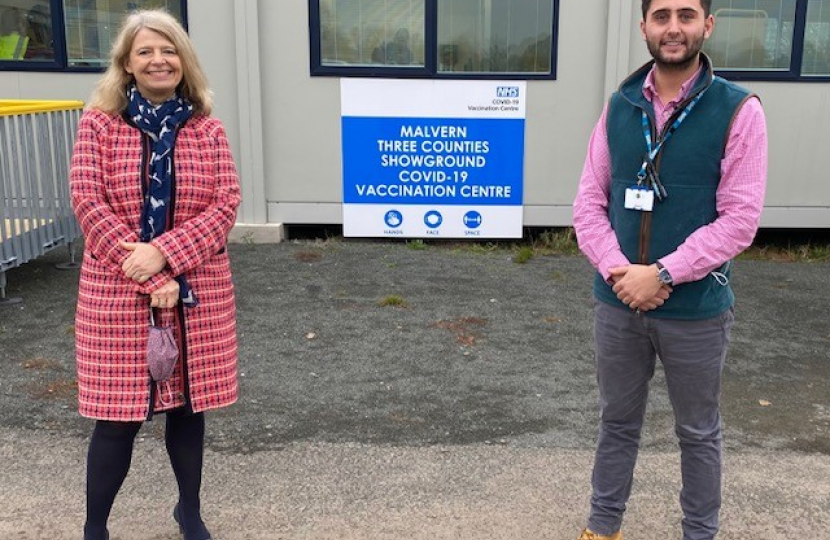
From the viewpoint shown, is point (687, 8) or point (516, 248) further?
point (516, 248)

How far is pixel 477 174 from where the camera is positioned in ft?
27.0

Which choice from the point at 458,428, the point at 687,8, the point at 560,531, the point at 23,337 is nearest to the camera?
the point at 687,8

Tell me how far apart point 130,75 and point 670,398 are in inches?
83.4

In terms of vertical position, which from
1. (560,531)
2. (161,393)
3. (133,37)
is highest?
(133,37)

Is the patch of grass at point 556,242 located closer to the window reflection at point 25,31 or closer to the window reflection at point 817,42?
the window reflection at point 817,42

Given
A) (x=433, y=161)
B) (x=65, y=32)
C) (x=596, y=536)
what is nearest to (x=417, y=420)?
(x=596, y=536)

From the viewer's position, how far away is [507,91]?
811cm

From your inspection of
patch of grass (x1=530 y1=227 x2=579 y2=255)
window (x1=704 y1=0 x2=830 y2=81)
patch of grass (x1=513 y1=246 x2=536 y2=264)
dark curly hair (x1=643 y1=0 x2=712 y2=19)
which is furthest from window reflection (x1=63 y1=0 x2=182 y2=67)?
dark curly hair (x1=643 y1=0 x2=712 y2=19)

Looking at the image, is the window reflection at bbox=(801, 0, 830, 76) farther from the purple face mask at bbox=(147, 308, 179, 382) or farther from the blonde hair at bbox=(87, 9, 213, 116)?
the purple face mask at bbox=(147, 308, 179, 382)

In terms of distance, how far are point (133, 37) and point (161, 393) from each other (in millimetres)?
1181

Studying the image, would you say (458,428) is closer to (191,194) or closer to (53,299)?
(191,194)

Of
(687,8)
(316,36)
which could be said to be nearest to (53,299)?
(316,36)

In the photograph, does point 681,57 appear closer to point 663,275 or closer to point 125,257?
point 663,275

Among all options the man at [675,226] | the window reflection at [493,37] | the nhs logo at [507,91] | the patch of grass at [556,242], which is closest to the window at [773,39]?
the window reflection at [493,37]
